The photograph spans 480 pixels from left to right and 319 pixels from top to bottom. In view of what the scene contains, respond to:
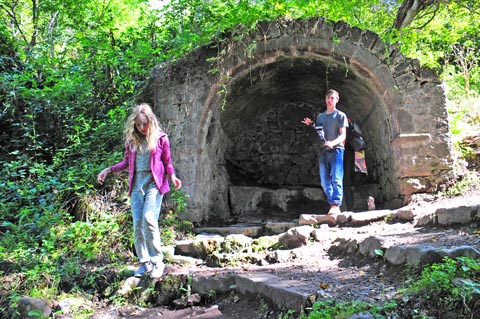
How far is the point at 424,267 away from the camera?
2.70 metres

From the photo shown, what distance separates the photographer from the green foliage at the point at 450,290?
2.14m

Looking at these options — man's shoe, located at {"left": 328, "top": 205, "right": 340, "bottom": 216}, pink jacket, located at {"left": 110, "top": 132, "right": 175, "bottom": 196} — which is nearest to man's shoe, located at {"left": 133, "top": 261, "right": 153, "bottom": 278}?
pink jacket, located at {"left": 110, "top": 132, "right": 175, "bottom": 196}

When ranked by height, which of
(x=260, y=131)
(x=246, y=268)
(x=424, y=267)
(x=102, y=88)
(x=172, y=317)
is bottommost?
(x=172, y=317)

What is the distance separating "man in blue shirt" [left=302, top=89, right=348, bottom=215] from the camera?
17.8ft

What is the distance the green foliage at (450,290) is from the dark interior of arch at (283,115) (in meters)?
4.46

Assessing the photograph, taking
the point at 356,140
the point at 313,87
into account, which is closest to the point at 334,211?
the point at 356,140

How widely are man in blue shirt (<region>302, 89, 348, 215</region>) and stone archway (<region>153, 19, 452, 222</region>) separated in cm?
104

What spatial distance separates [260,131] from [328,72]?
306 centimetres

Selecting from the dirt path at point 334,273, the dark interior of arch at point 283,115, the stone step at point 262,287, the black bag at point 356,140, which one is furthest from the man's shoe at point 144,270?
the black bag at point 356,140

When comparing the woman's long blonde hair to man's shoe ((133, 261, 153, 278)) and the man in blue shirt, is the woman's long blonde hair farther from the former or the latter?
the man in blue shirt

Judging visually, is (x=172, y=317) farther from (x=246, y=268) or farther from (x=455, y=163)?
(x=455, y=163)

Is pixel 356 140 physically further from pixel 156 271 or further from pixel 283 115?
pixel 156 271

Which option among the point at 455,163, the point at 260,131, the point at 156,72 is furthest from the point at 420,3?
the point at 156,72

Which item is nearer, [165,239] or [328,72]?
[165,239]
